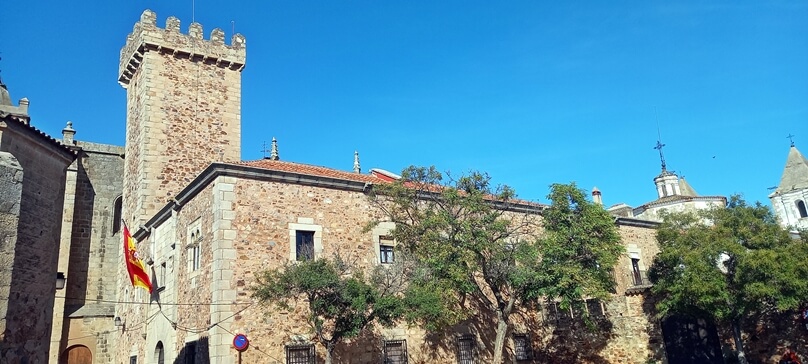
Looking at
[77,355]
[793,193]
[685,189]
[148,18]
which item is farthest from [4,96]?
[793,193]

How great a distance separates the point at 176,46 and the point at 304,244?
10.7 meters

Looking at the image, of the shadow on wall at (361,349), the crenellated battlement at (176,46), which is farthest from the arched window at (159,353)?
the crenellated battlement at (176,46)

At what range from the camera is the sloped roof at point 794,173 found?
2015 inches

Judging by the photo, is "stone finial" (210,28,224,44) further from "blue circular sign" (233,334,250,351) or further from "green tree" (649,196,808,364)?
"green tree" (649,196,808,364)

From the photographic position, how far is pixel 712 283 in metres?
17.2

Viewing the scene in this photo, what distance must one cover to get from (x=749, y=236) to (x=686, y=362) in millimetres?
5316

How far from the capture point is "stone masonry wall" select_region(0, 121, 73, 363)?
6.88 meters

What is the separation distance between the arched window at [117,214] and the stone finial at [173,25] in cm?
719

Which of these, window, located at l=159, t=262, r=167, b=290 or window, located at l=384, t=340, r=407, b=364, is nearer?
window, located at l=384, t=340, r=407, b=364

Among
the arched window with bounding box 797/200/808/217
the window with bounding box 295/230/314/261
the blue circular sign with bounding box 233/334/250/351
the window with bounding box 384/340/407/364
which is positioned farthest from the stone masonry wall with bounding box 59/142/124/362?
the arched window with bounding box 797/200/808/217

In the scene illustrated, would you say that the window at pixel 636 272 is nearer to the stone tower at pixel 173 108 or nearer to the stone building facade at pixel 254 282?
the stone building facade at pixel 254 282

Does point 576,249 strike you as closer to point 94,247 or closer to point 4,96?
point 94,247

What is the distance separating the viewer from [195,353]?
15.6 m

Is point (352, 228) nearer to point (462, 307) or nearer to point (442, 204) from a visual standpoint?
point (442, 204)
